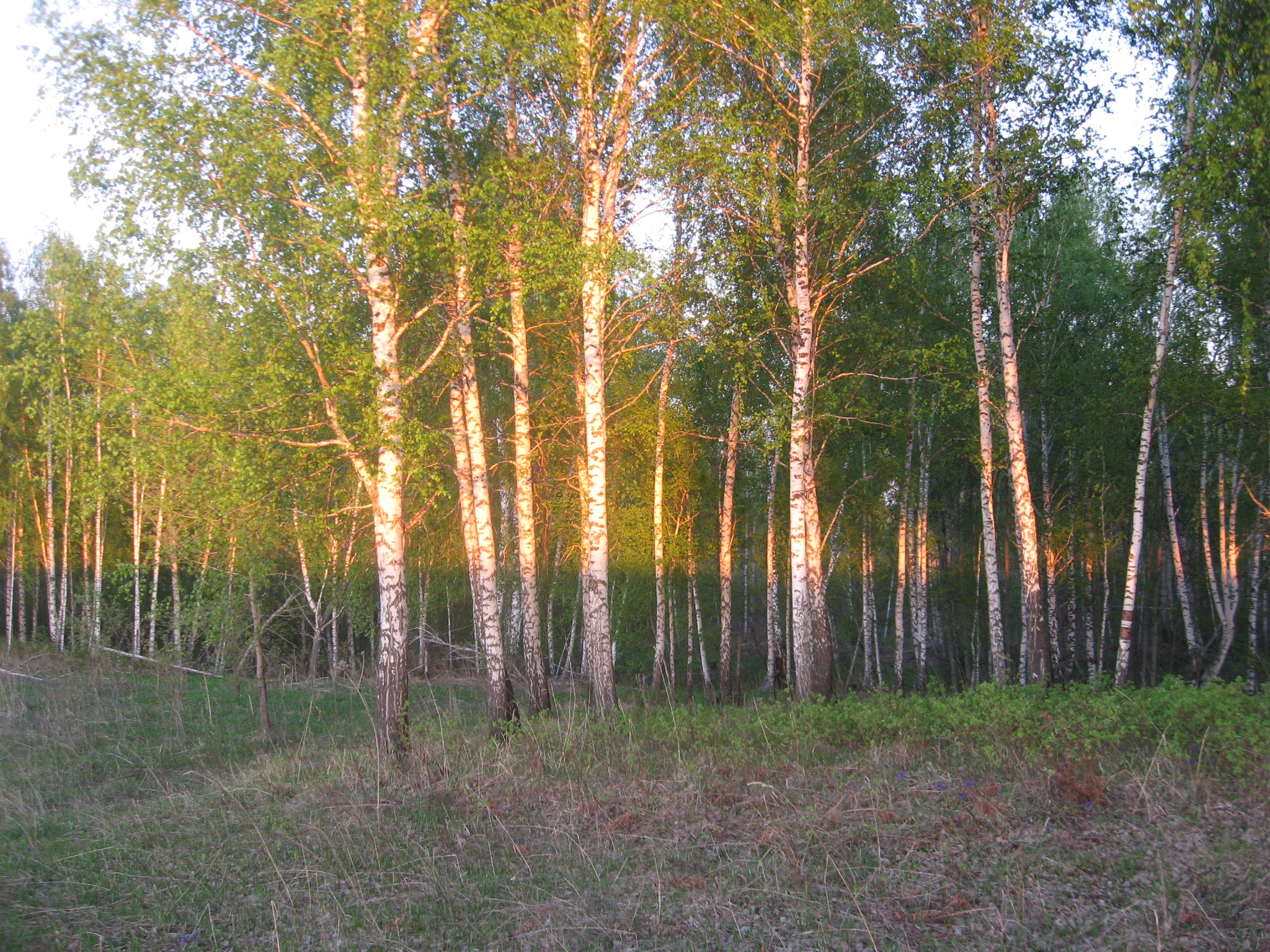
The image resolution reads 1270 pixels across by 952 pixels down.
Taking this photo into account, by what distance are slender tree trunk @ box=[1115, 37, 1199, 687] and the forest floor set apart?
3705 millimetres

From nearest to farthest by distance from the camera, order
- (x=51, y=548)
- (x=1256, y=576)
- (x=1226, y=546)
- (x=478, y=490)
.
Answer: (x=478, y=490), (x=1226, y=546), (x=1256, y=576), (x=51, y=548)

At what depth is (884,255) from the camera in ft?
41.9

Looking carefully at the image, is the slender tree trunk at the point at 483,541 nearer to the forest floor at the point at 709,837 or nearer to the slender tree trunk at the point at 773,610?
the forest floor at the point at 709,837

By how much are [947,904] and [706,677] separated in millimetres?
14221

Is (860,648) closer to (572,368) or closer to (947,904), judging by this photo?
(572,368)

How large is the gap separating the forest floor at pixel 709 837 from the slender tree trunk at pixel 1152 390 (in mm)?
3705

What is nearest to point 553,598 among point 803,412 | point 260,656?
point 260,656

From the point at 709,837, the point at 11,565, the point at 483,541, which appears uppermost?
the point at 483,541

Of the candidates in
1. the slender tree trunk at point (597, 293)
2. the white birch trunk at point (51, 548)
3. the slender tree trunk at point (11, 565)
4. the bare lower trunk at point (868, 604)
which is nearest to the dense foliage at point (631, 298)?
the slender tree trunk at point (597, 293)

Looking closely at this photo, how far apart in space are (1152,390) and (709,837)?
9607 mm

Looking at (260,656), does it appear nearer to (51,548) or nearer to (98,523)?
(98,523)

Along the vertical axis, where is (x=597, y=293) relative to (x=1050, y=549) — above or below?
above

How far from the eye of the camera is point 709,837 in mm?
5410

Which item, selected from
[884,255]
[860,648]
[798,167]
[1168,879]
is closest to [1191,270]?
[884,255]
